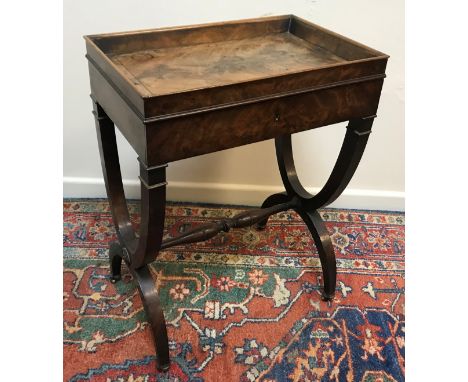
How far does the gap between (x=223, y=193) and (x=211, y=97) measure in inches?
41.3

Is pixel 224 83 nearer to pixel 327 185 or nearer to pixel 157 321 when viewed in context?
pixel 327 185

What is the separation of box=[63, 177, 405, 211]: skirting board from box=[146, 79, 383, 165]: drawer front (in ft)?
2.77

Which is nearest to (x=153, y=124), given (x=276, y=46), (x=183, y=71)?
(x=183, y=71)

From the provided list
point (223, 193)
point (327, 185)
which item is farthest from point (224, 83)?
point (223, 193)

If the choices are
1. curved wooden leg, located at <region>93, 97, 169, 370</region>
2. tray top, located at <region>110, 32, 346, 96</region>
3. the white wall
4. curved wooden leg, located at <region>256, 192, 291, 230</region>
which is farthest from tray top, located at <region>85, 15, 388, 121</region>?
curved wooden leg, located at <region>256, 192, 291, 230</region>

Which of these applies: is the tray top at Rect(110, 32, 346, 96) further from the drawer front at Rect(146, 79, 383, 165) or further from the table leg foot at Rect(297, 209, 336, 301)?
the table leg foot at Rect(297, 209, 336, 301)

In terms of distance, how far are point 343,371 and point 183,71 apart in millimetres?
963

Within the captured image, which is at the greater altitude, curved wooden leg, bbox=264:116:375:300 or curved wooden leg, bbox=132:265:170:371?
curved wooden leg, bbox=264:116:375:300

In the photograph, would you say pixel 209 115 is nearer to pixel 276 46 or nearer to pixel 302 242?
pixel 276 46

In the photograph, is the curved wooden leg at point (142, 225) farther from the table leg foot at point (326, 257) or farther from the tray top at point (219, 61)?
the table leg foot at point (326, 257)

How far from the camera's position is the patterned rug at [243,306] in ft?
4.34

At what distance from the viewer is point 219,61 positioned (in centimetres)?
122

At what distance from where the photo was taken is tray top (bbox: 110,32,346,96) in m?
1.09

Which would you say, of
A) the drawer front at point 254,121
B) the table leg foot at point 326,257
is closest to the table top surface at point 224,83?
the drawer front at point 254,121
